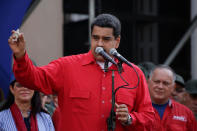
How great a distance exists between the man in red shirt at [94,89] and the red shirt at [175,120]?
1197 millimetres

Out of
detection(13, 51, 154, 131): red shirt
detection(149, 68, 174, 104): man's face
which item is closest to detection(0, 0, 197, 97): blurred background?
detection(149, 68, 174, 104): man's face

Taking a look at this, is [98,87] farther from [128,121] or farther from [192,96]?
[192,96]

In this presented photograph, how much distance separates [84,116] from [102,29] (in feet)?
2.55

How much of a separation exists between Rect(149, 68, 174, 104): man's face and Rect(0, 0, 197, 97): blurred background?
2.43 m

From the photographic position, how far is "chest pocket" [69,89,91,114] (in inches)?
130

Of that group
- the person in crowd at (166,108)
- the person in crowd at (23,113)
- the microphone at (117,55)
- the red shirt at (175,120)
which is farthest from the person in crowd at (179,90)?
the microphone at (117,55)

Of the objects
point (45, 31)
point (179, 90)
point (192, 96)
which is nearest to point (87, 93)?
point (192, 96)

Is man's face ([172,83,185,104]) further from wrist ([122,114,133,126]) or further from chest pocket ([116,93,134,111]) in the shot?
wrist ([122,114,133,126])

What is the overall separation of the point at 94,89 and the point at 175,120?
172 centimetres

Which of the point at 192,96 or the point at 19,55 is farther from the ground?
the point at 19,55

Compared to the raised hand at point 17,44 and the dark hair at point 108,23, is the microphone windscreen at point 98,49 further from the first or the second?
the raised hand at point 17,44

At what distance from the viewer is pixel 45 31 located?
24.2ft

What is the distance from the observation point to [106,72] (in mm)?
3439

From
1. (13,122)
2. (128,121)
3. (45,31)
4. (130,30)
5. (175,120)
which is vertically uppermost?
(130,30)
